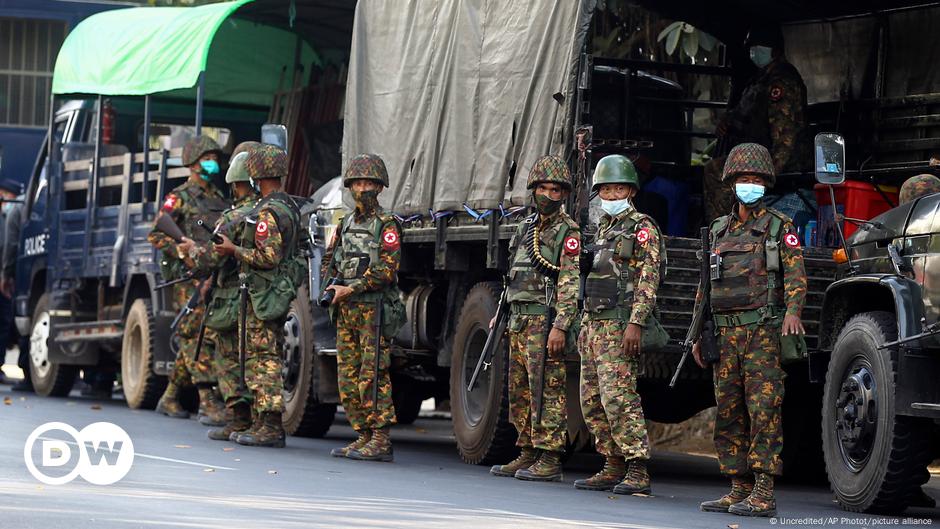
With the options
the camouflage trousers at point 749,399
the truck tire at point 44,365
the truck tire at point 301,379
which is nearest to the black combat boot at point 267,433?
the truck tire at point 301,379

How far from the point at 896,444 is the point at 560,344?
2.36m

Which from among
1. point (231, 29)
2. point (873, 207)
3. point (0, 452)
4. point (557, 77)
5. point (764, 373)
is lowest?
point (0, 452)

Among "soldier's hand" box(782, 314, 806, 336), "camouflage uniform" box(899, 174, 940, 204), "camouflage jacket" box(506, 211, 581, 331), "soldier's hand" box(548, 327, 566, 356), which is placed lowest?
"soldier's hand" box(548, 327, 566, 356)

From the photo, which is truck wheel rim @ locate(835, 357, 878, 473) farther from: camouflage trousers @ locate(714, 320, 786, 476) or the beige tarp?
the beige tarp

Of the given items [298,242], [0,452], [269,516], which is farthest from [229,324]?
[269,516]

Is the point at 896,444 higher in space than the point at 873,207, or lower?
lower

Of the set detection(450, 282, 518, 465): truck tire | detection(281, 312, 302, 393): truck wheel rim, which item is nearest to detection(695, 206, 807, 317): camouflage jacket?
detection(450, 282, 518, 465): truck tire

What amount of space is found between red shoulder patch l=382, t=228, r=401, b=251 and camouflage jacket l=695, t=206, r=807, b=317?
296 centimetres

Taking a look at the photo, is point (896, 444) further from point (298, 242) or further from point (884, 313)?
point (298, 242)

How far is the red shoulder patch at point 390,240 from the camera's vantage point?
12062mm

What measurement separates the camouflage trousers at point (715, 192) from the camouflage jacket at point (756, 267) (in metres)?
2.77

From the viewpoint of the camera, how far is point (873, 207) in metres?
11.7

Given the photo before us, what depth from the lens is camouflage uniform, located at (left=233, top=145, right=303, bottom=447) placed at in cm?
1259

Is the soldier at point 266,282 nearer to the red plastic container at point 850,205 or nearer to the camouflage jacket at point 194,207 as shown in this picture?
the camouflage jacket at point 194,207
